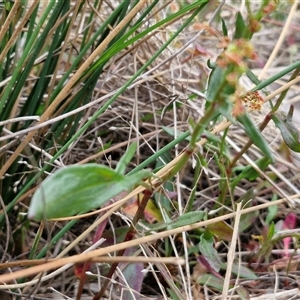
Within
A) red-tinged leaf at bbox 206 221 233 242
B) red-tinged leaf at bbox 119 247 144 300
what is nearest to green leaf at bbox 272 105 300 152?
red-tinged leaf at bbox 206 221 233 242

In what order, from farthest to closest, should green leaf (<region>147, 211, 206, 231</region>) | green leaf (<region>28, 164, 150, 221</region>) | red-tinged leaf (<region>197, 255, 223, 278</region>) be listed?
red-tinged leaf (<region>197, 255, 223, 278</region>)
green leaf (<region>147, 211, 206, 231</region>)
green leaf (<region>28, 164, 150, 221</region>)

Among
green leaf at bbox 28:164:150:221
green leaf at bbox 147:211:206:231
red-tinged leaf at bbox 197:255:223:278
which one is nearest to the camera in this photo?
green leaf at bbox 28:164:150:221

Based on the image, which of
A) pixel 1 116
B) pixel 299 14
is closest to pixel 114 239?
pixel 1 116

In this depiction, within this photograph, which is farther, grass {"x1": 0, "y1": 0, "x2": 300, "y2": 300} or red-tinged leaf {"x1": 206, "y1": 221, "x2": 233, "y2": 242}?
red-tinged leaf {"x1": 206, "y1": 221, "x2": 233, "y2": 242}

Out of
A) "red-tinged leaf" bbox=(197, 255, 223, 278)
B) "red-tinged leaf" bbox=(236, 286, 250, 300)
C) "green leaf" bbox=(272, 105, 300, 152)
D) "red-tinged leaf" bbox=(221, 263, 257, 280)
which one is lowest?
"red-tinged leaf" bbox=(221, 263, 257, 280)

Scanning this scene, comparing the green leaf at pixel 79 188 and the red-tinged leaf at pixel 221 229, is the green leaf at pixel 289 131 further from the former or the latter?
the green leaf at pixel 79 188

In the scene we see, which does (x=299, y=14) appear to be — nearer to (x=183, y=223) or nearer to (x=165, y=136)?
(x=165, y=136)

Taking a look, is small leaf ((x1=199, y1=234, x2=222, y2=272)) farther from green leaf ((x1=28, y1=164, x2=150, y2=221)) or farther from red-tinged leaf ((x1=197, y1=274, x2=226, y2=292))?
green leaf ((x1=28, y1=164, x2=150, y2=221))
